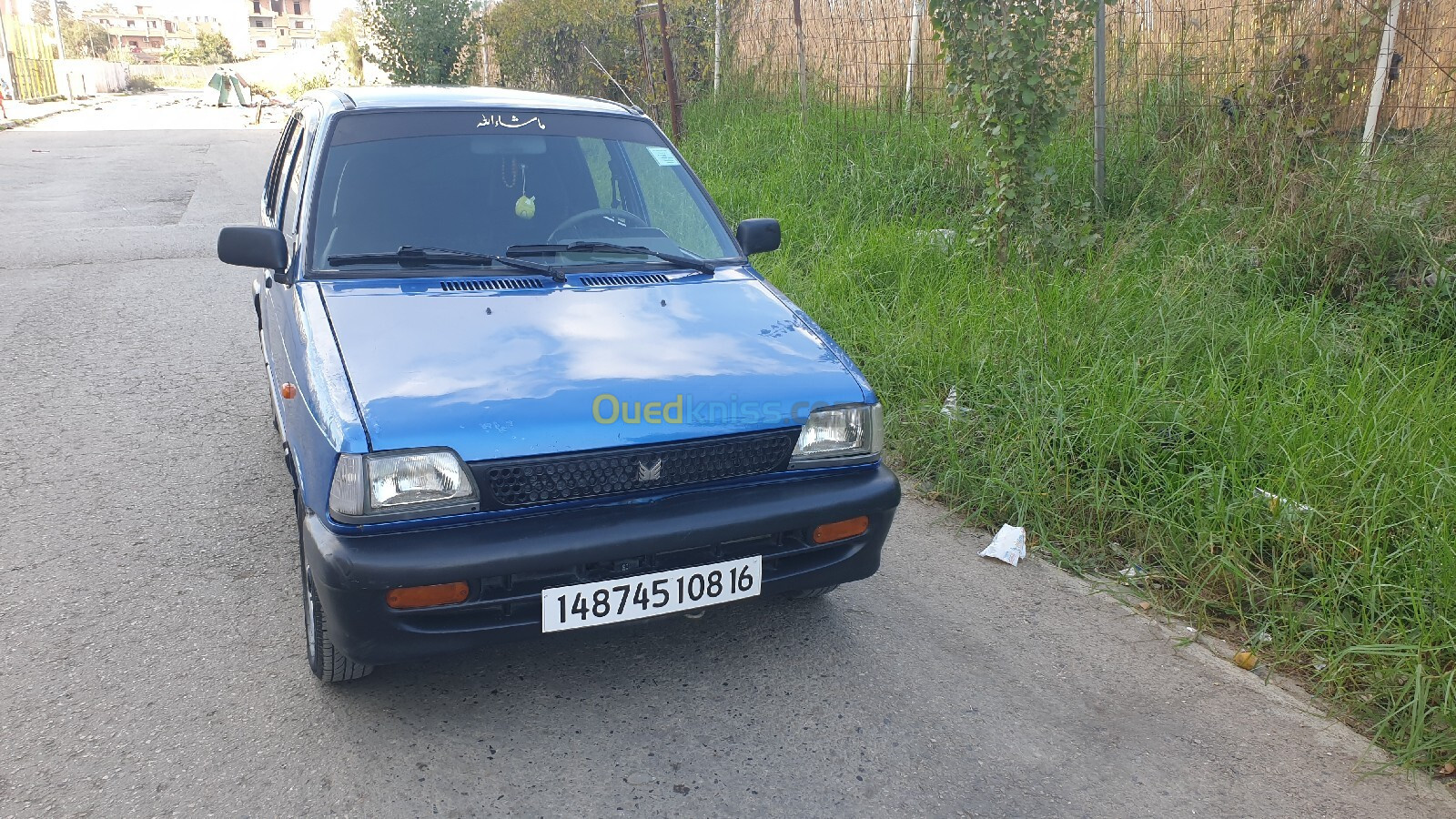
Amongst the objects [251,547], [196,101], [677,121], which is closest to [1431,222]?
[251,547]

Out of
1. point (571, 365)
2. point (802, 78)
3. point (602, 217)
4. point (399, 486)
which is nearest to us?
point (399, 486)

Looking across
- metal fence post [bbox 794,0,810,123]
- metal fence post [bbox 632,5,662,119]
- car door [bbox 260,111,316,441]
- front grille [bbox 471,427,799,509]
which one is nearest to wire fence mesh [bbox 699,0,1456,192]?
metal fence post [bbox 794,0,810,123]

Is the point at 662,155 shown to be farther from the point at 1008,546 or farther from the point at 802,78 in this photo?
the point at 802,78

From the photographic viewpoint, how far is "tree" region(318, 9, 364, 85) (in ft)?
101

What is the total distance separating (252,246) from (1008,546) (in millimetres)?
2858

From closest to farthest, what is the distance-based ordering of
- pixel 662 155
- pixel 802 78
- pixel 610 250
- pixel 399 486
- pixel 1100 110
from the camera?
pixel 399 486 < pixel 610 250 < pixel 662 155 < pixel 1100 110 < pixel 802 78

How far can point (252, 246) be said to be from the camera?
3.25 meters

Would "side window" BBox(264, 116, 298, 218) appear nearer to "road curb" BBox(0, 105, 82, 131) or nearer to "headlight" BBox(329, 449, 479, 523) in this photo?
"headlight" BBox(329, 449, 479, 523)

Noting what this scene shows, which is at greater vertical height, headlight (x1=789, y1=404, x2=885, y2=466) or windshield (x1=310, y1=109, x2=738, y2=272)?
windshield (x1=310, y1=109, x2=738, y2=272)

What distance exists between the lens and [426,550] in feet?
8.00

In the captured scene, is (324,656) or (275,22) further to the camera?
(275,22)

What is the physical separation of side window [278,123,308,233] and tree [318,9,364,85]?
1046 inches

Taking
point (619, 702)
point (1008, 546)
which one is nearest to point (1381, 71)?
point (1008, 546)

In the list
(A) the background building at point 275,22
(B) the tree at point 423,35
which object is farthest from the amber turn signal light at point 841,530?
(A) the background building at point 275,22
